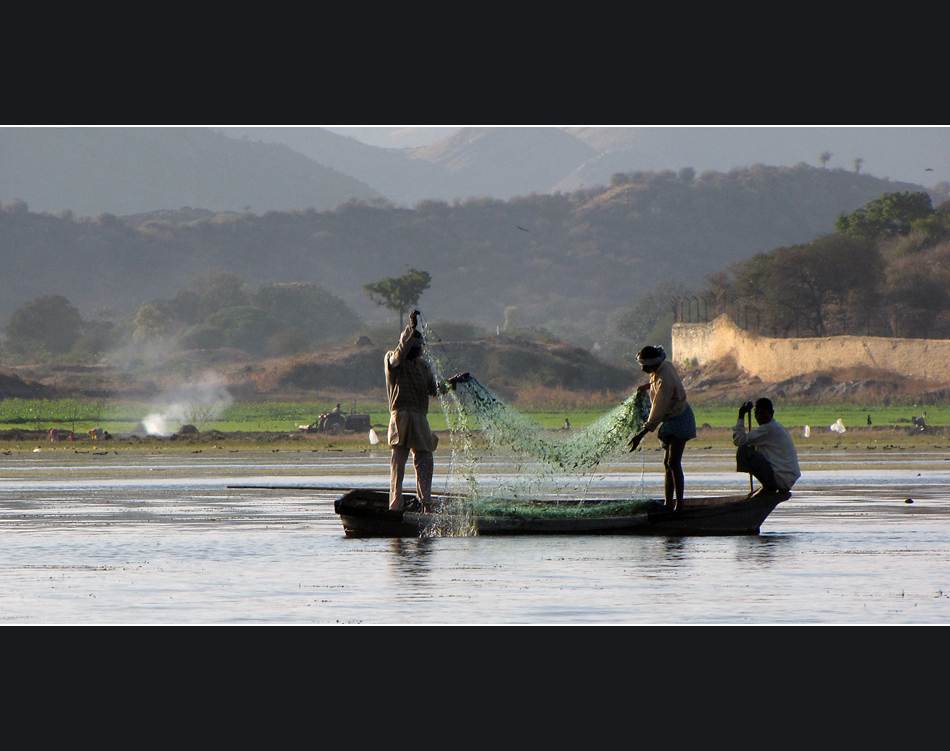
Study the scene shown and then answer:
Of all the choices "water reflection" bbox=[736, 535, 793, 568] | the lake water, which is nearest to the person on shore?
the lake water

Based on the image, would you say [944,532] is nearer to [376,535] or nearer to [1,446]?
[376,535]

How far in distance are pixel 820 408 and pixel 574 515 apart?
194ft

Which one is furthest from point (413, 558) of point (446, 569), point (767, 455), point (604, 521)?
point (767, 455)

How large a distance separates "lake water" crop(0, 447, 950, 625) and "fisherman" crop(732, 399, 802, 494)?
640mm

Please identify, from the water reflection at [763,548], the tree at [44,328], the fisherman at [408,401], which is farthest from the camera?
the tree at [44,328]

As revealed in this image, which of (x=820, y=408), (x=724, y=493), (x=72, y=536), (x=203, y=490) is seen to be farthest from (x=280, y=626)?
(x=820, y=408)

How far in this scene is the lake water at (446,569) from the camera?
411 inches

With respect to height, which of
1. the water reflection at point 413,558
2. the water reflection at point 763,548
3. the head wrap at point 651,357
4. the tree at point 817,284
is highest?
the tree at point 817,284

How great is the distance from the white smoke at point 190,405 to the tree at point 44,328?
1735 inches

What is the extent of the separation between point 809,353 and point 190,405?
39.8m

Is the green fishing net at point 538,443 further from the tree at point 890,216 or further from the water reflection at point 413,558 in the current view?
the tree at point 890,216

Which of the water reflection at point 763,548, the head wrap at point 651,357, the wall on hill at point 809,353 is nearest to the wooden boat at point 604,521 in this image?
the water reflection at point 763,548

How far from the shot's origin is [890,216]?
389 ft

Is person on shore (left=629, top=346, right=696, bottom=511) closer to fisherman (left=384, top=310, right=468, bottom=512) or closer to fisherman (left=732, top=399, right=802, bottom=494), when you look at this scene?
fisherman (left=732, top=399, right=802, bottom=494)
